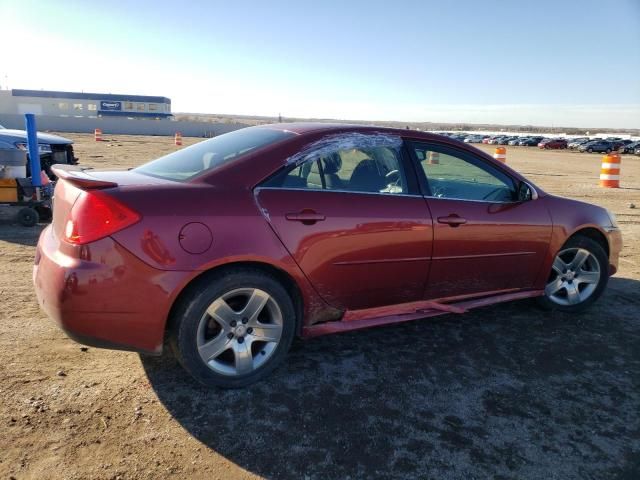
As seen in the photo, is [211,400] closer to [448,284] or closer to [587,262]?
[448,284]

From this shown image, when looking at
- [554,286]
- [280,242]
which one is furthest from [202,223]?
[554,286]

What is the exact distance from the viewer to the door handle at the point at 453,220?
363 cm

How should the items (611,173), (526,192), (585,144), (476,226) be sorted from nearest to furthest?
1. (476,226)
2. (526,192)
3. (611,173)
4. (585,144)

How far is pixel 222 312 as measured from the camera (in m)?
2.94

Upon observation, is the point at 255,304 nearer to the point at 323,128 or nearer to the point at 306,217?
the point at 306,217

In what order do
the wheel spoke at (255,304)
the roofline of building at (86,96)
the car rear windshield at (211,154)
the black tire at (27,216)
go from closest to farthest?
the wheel spoke at (255,304)
the car rear windshield at (211,154)
the black tire at (27,216)
the roofline of building at (86,96)

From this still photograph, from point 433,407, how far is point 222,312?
138 centimetres

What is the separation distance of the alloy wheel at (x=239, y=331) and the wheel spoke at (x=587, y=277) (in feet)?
9.91

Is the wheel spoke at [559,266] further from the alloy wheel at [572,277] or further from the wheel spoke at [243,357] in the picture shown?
the wheel spoke at [243,357]

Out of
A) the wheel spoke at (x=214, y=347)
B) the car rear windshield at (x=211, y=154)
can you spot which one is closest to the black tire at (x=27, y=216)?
the car rear windshield at (x=211, y=154)

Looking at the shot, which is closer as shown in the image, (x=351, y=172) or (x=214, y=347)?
(x=214, y=347)

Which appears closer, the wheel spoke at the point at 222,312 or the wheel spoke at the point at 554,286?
the wheel spoke at the point at 222,312

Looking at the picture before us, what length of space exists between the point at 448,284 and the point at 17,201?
6.60 m

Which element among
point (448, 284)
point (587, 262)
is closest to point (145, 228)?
point (448, 284)
